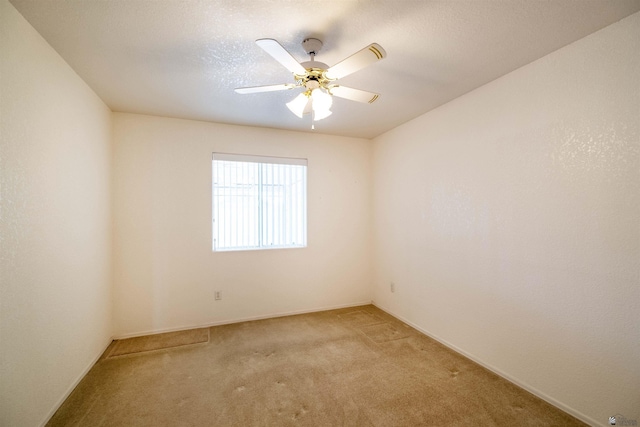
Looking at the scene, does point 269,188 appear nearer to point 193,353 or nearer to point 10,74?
point 193,353

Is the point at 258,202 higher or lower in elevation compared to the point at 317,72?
lower

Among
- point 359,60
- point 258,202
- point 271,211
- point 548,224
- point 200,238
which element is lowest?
point 200,238

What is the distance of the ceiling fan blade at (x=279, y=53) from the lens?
4.38 ft

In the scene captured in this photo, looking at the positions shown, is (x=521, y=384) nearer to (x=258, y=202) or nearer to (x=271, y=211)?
(x=271, y=211)

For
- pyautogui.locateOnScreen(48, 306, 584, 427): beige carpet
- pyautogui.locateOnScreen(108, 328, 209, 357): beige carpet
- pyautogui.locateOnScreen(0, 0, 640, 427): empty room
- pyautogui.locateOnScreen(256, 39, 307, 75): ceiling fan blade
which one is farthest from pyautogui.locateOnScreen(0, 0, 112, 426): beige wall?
pyautogui.locateOnScreen(256, 39, 307, 75): ceiling fan blade

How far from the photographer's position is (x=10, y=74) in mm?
1487

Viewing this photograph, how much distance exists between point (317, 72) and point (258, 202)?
2.24 m

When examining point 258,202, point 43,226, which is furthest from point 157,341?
point 258,202

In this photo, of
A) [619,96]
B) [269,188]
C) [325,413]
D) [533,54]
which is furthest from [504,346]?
[269,188]

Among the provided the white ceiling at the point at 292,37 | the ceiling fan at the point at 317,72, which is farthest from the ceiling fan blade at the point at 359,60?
the white ceiling at the point at 292,37

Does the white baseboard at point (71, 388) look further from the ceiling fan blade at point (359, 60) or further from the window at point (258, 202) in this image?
the ceiling fan blade at point (359, 60)

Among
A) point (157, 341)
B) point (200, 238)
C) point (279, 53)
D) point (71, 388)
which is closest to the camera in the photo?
point (279, 53)

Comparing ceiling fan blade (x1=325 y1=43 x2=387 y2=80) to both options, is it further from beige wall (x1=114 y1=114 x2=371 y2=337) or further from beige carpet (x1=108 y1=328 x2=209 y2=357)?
beige carpet (x1=108 y1=328 x2=209 y2=357)

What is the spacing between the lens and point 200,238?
3336 mm
